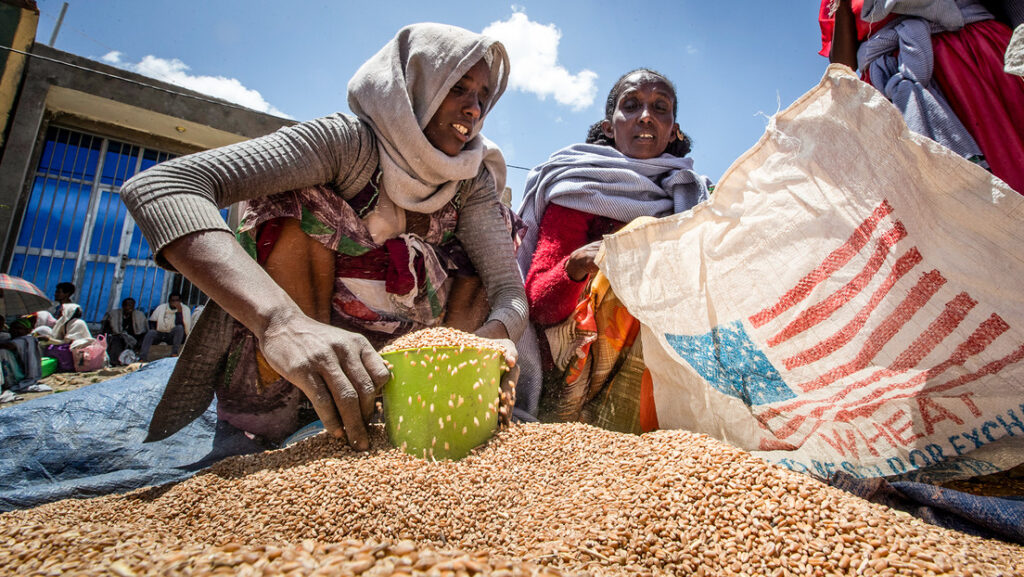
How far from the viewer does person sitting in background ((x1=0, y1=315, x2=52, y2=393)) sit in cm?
486

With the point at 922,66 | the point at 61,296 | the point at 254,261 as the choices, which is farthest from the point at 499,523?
the point at 61,296

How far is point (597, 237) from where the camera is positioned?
2535mm

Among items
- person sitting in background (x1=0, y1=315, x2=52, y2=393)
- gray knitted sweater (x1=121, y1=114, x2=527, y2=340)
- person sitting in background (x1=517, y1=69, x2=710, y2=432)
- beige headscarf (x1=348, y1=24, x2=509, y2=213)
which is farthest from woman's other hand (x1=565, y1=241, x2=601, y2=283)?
person sitting in background (x1=0, y1=315, x2=52, y2=393)

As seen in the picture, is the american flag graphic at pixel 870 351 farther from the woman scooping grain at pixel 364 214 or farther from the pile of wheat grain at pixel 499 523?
the woman scooping grain at pixel 364 214

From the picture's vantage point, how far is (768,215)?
148 cm

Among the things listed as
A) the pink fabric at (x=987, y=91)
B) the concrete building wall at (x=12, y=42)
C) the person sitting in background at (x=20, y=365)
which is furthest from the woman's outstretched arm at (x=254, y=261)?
the concrete building wall at (x=12, y=42)

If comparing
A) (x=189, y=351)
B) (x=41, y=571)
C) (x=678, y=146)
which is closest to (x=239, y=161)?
(x=189, y=351)

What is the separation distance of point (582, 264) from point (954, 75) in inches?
63.6

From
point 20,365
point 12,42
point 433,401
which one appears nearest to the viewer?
point 433,401

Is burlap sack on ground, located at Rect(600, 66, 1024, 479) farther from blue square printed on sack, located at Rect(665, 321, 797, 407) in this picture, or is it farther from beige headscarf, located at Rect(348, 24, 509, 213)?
beige headscarf, located at Rect(348, 24, 509, 213)

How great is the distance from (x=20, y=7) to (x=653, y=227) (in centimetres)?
1026

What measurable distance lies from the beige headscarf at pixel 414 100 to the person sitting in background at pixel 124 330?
7564 mm

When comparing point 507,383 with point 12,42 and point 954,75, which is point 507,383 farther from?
point 12,42

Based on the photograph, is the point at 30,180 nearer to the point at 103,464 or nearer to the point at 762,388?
the point at 103,464
